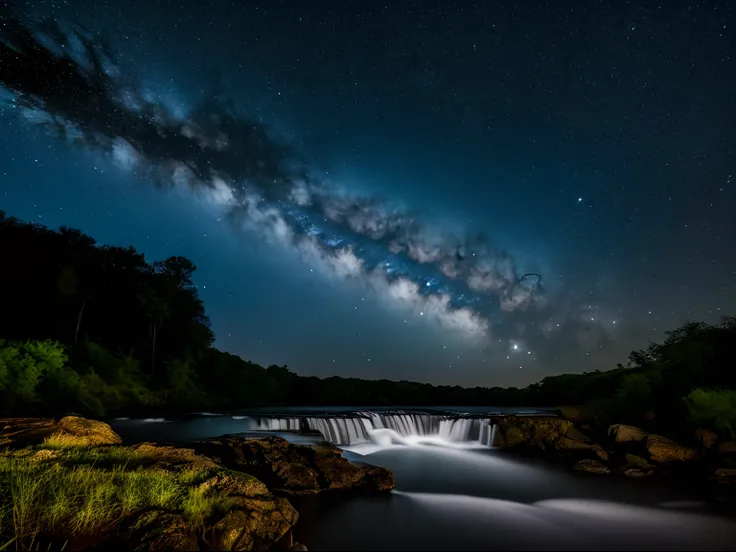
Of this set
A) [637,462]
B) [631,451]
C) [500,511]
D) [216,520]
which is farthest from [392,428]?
[216,520]

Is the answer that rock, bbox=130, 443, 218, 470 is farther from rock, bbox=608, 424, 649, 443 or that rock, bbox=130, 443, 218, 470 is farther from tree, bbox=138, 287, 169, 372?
tree, bbox=138, 287, 169, 372

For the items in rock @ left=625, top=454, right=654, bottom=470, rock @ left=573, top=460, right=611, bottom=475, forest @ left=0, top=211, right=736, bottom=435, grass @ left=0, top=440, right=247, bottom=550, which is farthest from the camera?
forest @ left=0, top=211, right=736, bottom=435

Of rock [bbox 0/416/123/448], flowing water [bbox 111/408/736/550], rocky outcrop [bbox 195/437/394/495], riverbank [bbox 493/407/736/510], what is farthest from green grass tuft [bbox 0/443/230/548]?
riverbank [bbox 493/407/736/510]

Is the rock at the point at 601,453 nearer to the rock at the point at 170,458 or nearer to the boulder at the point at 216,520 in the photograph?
the boulder at the point at 216,520

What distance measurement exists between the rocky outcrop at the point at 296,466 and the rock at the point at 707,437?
12052 millimetres

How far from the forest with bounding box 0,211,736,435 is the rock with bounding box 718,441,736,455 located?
48 cm

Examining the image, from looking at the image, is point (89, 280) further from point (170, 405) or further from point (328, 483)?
point (328, 483)

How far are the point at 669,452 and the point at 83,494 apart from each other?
18.5 meters

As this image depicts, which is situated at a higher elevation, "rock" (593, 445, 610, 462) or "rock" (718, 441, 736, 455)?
"rock" (718, 441, 736, 455)

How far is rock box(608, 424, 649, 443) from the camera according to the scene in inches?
702

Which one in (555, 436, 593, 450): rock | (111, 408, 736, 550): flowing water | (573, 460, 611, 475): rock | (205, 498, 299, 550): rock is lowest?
(111, 408, 736, 550): flowing water

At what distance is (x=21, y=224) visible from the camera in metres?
38.1

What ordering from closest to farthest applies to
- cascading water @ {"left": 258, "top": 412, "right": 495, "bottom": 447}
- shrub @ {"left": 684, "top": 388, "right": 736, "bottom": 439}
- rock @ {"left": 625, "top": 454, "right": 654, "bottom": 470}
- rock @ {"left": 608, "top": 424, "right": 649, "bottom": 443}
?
shrub @ {"left": 684, "top": 388, "right": 736, "bottom": 439}
rock @ {"left": 625, "top": 454, "right": 654, "bottom": 470}
rock @ {"left": 608, "top": 424, "right": 649, "bottom": 443}
cascading water @ {"left": 258, "top": 412, "right": 495, "bottom": 447}

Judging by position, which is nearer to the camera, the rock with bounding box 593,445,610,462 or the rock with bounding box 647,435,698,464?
the rock with bounding box 647,435,698,464
